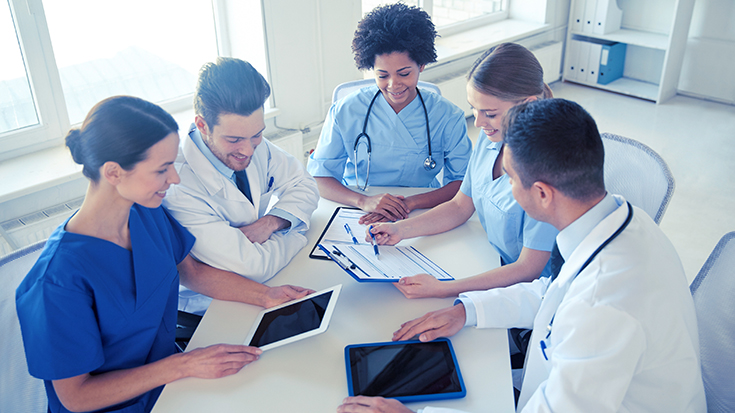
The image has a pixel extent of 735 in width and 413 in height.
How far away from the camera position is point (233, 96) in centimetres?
135

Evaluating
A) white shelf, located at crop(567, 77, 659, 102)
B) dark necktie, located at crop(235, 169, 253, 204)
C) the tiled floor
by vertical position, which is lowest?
the tiled floor

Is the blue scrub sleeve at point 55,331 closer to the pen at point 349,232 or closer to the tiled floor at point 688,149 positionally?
the pen at point 349,232

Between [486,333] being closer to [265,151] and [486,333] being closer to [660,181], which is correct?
[660,181]

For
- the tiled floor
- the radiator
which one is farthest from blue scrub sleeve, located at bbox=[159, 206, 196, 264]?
the tiled floor

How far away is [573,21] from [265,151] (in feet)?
13.2

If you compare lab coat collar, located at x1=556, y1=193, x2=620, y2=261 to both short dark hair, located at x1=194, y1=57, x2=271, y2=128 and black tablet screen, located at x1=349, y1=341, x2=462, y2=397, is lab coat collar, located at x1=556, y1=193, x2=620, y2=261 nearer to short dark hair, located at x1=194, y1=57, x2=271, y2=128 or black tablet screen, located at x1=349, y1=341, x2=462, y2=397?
black tablet screen, located at x1=349, y1=341, x2=462, y2=397

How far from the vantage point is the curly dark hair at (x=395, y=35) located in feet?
6.13

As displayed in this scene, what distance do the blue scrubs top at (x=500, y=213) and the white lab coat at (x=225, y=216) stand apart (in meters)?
0.53

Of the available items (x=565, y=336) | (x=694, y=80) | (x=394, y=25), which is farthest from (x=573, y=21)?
(x=565, y=336)

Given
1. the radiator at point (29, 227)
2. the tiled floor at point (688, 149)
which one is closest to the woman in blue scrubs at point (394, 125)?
the radiator at point (29, 227)

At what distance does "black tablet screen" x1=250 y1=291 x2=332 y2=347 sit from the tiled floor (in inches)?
82.0

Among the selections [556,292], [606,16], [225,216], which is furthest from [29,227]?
[606,16]

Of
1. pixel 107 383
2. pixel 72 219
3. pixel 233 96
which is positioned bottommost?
pixel 107 383

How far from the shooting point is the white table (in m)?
1.05
